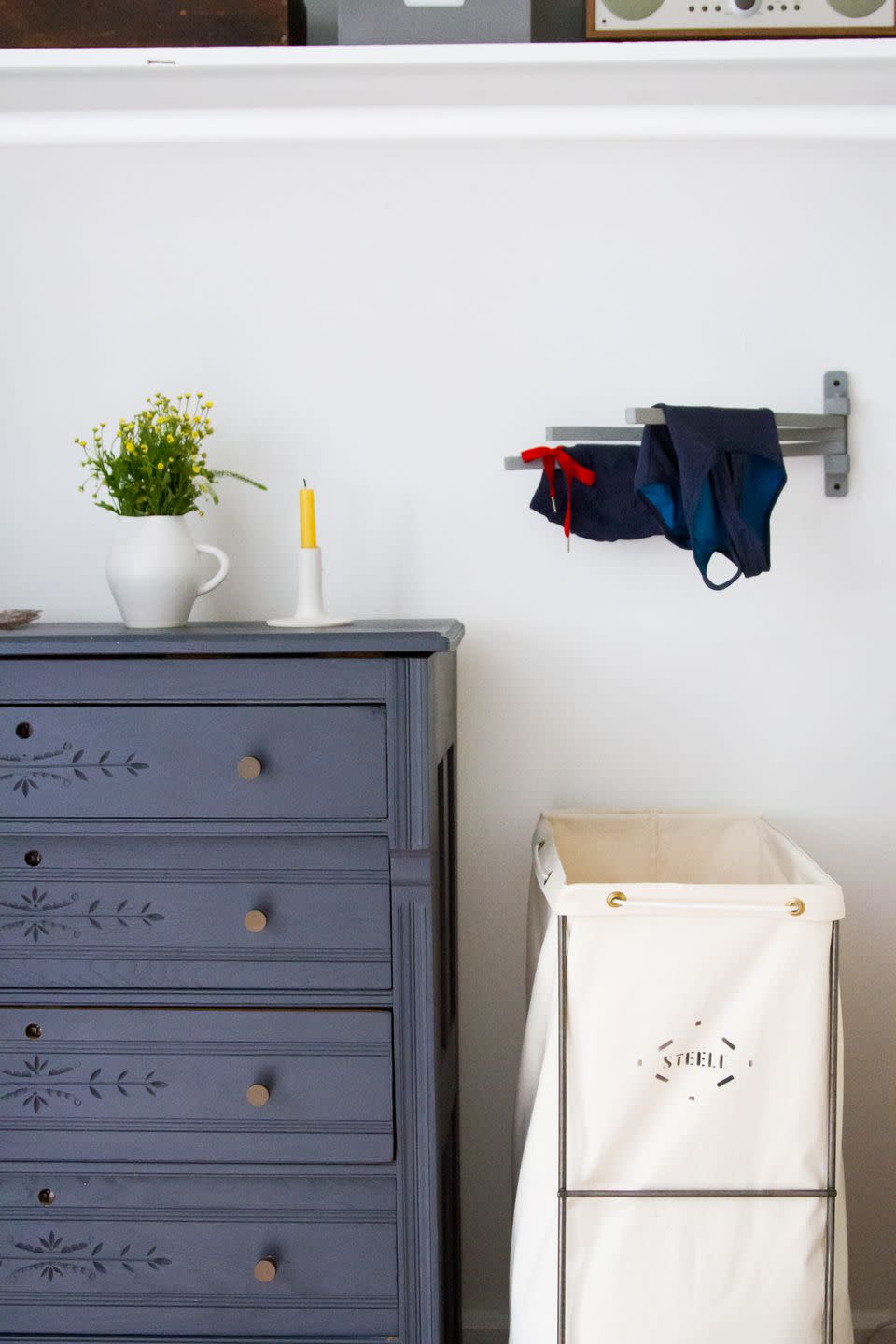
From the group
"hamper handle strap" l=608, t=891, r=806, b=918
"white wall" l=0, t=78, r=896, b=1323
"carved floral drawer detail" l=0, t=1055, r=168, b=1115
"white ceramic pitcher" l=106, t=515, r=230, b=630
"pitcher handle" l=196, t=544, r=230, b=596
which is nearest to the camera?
"hamper handle strap" l=608, t=891, r=806, b=918

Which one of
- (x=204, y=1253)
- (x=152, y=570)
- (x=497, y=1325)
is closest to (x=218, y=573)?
(x=152, y=570)

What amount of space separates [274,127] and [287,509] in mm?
633

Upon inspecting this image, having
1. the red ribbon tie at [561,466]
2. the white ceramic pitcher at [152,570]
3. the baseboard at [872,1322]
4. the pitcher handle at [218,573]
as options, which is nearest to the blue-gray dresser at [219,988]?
the white ceramic pitcher at [152,570]

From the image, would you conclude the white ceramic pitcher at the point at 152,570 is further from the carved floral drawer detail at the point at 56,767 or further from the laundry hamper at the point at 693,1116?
the laundry hamper at the point at 693,1116

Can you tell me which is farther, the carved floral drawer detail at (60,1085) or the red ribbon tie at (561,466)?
the red ribbon tie at (561,466)

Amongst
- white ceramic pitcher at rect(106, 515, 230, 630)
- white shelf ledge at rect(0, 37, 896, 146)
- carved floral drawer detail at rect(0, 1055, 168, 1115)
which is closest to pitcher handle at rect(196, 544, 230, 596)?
white ceramic pitcher at rect(106, 515, 230, 630)

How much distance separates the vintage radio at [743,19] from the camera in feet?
5.72

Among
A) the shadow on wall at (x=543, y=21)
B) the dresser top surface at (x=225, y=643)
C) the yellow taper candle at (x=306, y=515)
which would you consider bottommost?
the dresser top surface at (x=225, y=643)

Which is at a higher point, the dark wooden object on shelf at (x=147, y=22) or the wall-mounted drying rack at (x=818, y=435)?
the dark wooden object on shelf at (x=147, y=22)

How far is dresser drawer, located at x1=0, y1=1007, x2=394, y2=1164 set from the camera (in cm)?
156

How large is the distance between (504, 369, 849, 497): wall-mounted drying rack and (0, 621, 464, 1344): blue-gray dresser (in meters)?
0.48

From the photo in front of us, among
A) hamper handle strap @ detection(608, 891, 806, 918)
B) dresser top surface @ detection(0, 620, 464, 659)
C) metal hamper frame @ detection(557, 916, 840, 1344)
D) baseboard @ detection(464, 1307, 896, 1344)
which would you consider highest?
dresser top surface @ detection(0, 620, 464, 659)

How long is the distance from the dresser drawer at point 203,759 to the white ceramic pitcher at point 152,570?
0.22 meters

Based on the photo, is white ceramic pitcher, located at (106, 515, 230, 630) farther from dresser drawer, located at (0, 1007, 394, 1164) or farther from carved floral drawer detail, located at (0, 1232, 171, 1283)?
carved floral drawer detail, located at (0, 1232, 171, 1283)
